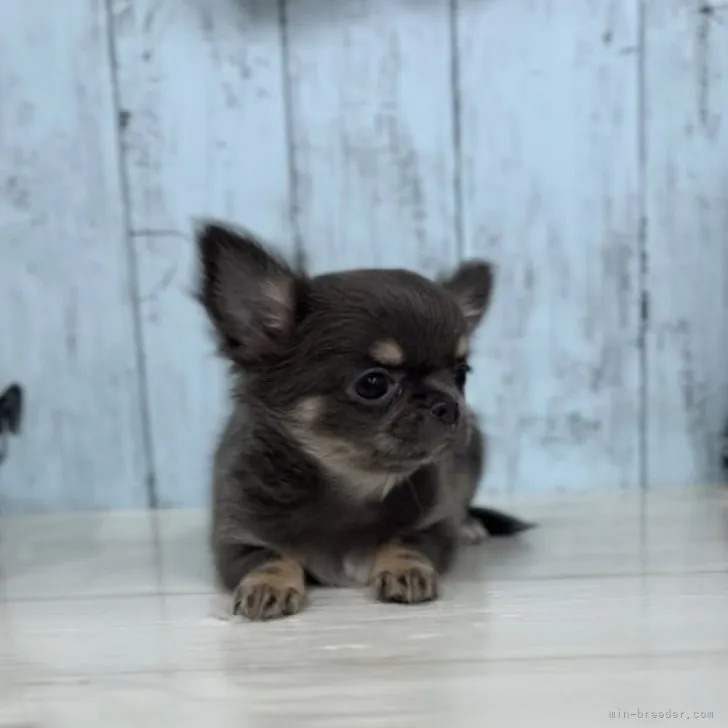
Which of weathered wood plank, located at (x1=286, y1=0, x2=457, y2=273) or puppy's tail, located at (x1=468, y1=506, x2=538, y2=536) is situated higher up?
weathered wood plank, located at (x1=286, y1=0, x2=457, y2=273)

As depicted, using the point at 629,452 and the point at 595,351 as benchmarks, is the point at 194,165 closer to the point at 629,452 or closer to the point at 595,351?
the point at 595,351

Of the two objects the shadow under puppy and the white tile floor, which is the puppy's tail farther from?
the shadow under puppy

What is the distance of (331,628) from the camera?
120 centimetres


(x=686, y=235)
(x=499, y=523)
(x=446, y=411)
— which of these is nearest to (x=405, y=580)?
(x=446, y=411)

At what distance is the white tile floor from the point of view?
979 mm

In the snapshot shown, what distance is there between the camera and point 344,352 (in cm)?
128

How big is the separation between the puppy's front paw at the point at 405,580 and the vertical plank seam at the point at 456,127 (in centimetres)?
67

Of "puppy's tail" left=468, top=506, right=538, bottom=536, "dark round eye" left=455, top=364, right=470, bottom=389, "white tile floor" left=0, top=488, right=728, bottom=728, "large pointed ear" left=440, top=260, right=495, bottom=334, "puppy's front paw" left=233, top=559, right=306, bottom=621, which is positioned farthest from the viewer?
"puppy's tail" left=468, top=506, right=538, bottom=536

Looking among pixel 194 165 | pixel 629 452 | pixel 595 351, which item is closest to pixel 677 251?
pixel 595 351

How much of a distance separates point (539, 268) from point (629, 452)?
0.38m

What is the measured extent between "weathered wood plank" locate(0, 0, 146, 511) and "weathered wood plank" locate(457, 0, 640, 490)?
63 centimetres

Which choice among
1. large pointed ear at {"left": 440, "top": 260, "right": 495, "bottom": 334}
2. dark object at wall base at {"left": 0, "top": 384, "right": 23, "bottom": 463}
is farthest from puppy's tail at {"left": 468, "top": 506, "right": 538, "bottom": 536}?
dark object at wall base at {"left": 0, "top": 384, "right": 23, "bottom": 463}

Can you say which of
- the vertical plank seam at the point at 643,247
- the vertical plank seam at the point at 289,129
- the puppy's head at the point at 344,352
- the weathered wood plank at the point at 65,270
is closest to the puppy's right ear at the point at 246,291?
the puppy's head at the point at 344,352

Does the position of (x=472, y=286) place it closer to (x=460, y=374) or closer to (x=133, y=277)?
(x=460, y=374)
